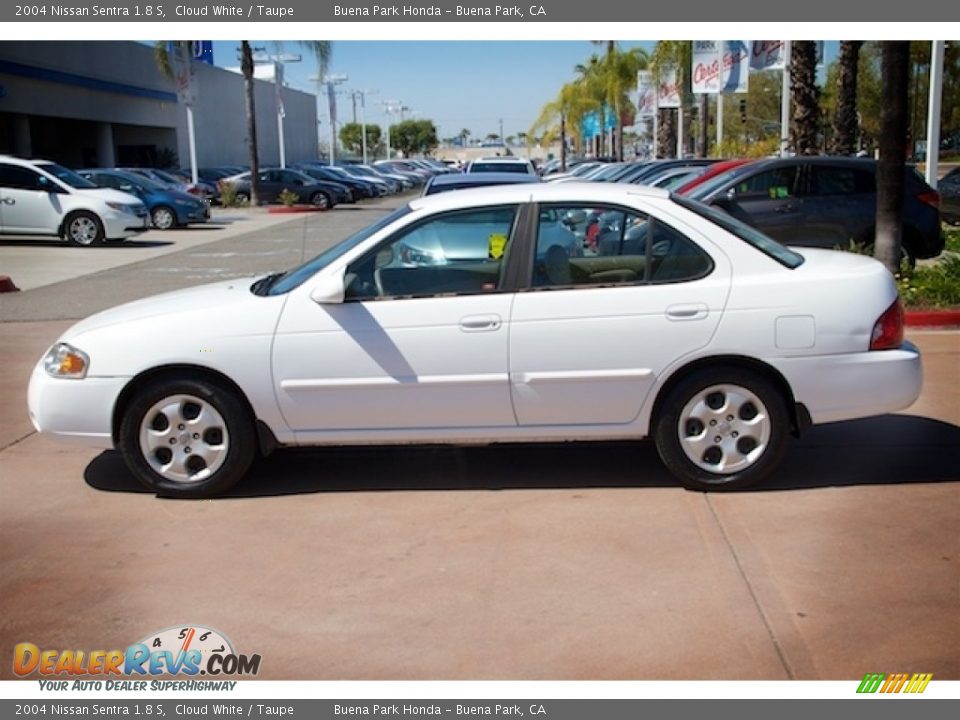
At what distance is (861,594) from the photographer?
4410 mm

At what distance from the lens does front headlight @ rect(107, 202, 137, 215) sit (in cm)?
2136

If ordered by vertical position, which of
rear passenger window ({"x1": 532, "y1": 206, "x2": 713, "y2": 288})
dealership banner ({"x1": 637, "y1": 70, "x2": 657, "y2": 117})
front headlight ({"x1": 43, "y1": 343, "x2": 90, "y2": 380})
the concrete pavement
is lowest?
the concrete pavement

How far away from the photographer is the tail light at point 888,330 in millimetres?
5535

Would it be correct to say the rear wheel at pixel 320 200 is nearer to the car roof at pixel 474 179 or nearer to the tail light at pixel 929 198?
the car roof at pixel 474 179

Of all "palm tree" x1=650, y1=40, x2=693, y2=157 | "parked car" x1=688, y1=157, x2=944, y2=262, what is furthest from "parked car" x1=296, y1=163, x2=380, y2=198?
"parked car" x1=688, y1=157, x2=944, y2=262

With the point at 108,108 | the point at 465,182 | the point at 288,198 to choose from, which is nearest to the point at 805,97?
the point at 465,182

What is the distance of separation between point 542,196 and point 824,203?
791 cm

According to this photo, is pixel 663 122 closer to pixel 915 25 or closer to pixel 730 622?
pixel 915 25

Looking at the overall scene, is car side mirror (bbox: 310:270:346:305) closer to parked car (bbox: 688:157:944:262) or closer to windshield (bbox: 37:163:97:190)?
parked car (bbox: 688:157:944:262)

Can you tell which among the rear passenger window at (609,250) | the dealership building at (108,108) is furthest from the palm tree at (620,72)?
the rear passenger window at (609,250)

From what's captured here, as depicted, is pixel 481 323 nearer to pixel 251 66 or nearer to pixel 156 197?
pixel 156 197

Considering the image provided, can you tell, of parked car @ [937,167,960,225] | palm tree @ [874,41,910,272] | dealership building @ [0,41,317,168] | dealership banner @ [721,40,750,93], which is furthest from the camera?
dealership building @ [0,41,317,168]

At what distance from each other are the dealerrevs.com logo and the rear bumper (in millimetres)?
3066

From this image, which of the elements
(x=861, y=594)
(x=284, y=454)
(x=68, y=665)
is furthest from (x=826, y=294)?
(x=68, y=665)
